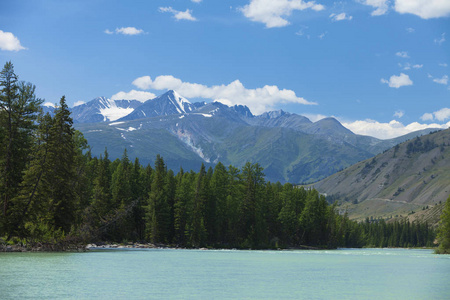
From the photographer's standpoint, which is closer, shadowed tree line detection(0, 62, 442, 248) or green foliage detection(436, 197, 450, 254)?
shadowed tree line detection(0, 62, 442, 248)

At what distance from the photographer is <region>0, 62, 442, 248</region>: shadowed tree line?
7344 centimetres

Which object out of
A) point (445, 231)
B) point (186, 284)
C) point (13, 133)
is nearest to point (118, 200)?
point (13, 133)

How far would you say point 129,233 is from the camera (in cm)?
12350

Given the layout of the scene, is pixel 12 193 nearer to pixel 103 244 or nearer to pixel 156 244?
pixel 103 244

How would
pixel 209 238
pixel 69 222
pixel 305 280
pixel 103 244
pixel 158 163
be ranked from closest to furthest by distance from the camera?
pixel 305 280 → pixel 69 222 → pixel 103 244 → pixel 209 238 → pixel 158 163

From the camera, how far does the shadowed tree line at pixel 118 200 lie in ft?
241

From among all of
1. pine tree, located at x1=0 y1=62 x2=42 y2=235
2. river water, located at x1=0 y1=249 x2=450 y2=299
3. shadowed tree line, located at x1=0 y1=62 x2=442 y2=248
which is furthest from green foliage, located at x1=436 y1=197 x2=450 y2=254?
pine tree, located at x1=0 y1=62 x2=42 y2=235

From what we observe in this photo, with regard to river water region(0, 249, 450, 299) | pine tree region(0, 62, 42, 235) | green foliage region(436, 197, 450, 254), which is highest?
pine tree region(0, 62, 42, 235)

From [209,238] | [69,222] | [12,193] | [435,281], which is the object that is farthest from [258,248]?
[435,281]

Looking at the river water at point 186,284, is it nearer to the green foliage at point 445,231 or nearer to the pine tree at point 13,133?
the pine tree at point 13,133

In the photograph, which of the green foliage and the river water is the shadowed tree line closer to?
the river water

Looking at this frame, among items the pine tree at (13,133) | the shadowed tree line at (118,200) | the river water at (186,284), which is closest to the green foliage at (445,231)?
the shadowed tree line at (118,200)

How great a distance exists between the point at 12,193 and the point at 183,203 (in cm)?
5857

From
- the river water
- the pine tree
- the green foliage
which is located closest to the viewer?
the river water
